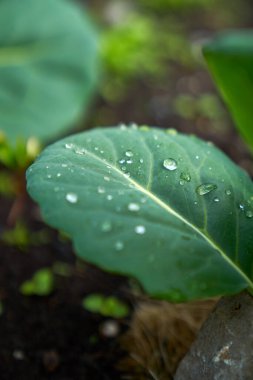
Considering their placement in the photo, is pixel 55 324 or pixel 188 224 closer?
pixel 188 224

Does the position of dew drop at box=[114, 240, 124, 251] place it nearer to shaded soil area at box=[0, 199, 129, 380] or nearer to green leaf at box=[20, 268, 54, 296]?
shaded soil area at box=[0, 199, 129, 380]

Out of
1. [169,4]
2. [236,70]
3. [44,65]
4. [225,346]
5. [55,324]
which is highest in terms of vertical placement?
[236,70]

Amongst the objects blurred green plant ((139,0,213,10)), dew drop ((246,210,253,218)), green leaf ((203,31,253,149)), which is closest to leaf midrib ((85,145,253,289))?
dew drop ((246,210,253,218))

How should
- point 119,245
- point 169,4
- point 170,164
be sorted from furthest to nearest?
point 169,4
point 170,164
point 119,245

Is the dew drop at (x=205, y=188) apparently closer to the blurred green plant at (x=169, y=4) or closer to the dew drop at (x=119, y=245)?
the dew drop at (x=119, y=245)

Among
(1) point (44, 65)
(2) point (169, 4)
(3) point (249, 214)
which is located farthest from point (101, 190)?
(2) point (169, 4)

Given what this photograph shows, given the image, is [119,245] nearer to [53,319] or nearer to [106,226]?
[106,226]

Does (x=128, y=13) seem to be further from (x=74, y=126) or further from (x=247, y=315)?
(x=247, y=315)
